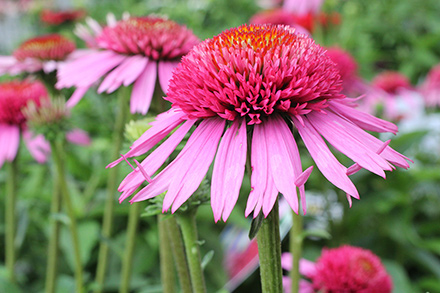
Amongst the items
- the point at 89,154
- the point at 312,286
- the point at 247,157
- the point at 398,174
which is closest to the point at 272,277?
the point at 247,157

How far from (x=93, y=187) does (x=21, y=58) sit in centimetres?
48

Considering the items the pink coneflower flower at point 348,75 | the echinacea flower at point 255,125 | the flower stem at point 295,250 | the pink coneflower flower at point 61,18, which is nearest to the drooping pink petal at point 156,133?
the echinacea flower at point 255,125

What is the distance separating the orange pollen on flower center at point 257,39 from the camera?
45 centimetres

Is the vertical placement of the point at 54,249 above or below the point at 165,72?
below

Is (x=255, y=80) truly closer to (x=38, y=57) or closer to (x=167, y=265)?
(x=167, y=265)

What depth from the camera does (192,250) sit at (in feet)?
1.70

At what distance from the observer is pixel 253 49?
448mm

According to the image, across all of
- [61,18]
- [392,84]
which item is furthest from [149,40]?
[61,18]

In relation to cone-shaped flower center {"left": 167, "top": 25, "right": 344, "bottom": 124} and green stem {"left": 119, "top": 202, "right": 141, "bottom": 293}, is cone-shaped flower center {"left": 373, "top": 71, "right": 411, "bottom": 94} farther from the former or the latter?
cone-shaped flower center {"left": 167, "top": 25, "right": 344, "bottom": 124}

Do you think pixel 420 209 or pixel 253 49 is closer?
pixel 253 49

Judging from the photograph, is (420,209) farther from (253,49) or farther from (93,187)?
(253,49)

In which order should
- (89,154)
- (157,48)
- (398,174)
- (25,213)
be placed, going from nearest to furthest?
(157,48) < (25,213) < (398,174) < (89,154)

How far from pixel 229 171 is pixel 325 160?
0.28ft

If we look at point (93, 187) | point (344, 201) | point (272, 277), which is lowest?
point (344, 201)
